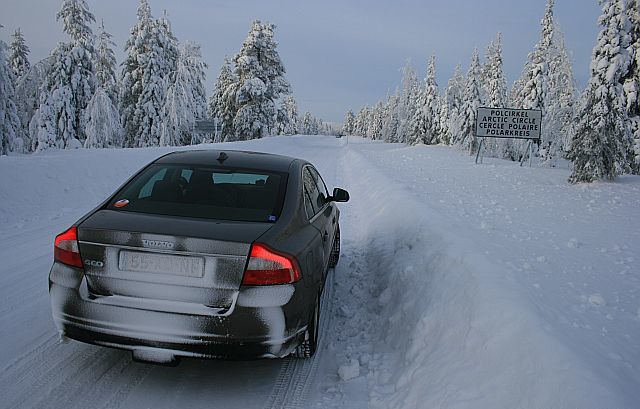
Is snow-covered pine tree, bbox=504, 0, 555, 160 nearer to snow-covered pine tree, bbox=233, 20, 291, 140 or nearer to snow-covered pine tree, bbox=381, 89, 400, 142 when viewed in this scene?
snow-covered pine tree, bbox=233, 20, 291, 140

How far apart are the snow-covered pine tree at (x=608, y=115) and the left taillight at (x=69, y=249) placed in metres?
16.0

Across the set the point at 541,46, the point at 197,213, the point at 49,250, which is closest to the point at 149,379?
the point at 197,213

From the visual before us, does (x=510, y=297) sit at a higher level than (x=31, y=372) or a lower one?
higher

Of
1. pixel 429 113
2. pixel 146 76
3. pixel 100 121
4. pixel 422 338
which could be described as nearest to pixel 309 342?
pixel 422 338

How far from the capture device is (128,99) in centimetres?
3484

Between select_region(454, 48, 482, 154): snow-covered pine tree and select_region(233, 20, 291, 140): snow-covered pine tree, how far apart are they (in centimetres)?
1910

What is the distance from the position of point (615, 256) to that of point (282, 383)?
16.2ft

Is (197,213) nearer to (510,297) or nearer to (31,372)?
(31,372)

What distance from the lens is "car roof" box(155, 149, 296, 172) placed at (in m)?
4.00

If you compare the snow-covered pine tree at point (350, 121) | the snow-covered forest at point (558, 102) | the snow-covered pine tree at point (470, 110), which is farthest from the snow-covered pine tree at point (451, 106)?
the snow-covered pine tree at point (350, 121)

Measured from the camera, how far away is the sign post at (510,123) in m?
24.2

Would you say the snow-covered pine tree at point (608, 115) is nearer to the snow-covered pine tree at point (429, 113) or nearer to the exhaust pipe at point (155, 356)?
the exhaust pipe at point (155, 356)

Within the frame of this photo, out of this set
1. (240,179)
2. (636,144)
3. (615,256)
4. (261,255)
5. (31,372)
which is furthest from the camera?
(636,144)

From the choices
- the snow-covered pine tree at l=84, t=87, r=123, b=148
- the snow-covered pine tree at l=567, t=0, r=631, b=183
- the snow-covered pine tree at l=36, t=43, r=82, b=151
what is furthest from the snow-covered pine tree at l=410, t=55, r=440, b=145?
the snow-covered pine tree at l=567, t=0, r=631, b=183
